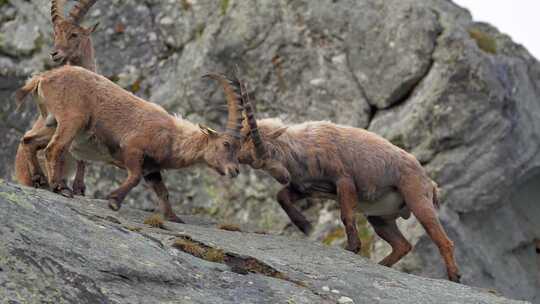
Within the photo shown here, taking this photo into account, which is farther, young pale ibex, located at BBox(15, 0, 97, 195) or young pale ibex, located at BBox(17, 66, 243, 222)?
young pale ibex, located at BBox(15, 0, 97, 195)

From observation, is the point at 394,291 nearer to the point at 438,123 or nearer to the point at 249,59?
the point at 438,123

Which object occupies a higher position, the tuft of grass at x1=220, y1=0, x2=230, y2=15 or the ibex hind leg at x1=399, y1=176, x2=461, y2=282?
the tuft of grass at x1=220, y1=0, x2=230, y2=15

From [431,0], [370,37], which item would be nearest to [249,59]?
[370,37]

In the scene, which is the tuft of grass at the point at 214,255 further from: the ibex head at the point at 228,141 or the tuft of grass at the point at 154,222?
the ibex head at the point at 228,141

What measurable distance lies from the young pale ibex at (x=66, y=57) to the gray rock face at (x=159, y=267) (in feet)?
3.91

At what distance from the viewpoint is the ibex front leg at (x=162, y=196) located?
42.2 ft

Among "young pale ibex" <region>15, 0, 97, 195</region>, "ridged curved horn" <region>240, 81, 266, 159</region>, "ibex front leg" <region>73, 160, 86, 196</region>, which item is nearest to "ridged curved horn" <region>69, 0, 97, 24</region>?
"young pale ibex" <region>15, 0, 97, 195</region>

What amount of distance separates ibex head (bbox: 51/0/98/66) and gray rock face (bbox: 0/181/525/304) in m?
3.52

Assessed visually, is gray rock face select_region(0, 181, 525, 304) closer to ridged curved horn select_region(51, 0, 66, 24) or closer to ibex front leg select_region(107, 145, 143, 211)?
ibex front leg select_region(107, 145, 143, 211)

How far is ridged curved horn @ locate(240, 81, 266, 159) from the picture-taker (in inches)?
512

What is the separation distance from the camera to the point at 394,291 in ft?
33.9

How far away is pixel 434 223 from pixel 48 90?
5628mm

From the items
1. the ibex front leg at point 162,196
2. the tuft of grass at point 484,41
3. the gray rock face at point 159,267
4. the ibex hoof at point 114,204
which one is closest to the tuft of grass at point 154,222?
the gray rock face at point 159,267

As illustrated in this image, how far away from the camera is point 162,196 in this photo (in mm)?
12969
